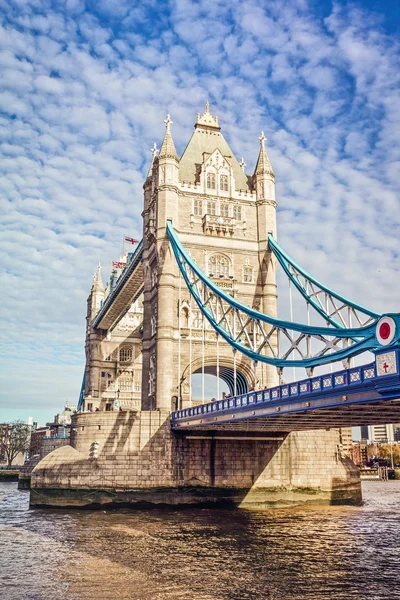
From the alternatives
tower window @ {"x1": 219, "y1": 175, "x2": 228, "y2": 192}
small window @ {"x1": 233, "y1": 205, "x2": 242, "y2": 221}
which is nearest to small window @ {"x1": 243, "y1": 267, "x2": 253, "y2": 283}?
small window @ {"x1": 233, "y1": 205, "x2": 242, "y2": 221}

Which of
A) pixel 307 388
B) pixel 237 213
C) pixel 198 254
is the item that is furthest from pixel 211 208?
pixel 307 388

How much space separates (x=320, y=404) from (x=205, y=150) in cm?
3145

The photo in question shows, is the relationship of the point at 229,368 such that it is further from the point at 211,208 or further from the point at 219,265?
the point at 211,208

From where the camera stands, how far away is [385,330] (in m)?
17.5

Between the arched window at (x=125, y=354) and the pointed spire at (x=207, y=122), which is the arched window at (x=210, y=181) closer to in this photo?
the pointed spire at (x=207, y=122)

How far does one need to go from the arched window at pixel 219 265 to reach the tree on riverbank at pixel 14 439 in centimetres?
7085

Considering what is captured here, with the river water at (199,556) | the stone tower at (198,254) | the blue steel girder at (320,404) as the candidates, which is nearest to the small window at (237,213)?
the stone tower at (198,254)

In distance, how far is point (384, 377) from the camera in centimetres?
1781

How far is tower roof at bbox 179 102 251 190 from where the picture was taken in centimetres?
4728

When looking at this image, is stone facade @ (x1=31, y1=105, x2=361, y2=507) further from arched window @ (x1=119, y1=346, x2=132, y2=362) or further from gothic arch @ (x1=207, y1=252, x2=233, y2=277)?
arched window @ (x1=119, y1=346, x2=132, y2=362)

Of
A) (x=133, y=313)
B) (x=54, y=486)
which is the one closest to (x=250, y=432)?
(x=54, y=486)

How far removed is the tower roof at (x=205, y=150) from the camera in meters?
47.3

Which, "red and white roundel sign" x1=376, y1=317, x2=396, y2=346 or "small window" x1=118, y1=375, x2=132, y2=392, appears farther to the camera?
"small window" x1=118, y1=375, x2=132, y2=392

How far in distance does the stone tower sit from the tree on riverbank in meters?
67.3
